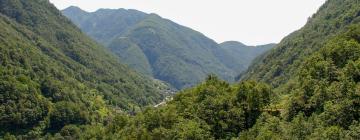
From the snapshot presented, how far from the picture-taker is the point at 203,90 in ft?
469

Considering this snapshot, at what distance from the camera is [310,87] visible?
373 ft

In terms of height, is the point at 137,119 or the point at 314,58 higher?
the point at 314,58

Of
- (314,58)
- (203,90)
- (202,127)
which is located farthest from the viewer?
(203,90)

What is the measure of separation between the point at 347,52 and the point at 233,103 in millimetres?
30850

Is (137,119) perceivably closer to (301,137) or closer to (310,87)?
(310,87)

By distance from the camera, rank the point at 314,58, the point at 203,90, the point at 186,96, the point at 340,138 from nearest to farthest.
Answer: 1. the point at 340,138
2. the point at 314,58
3. the point at 203,90
4. the point at 186,96

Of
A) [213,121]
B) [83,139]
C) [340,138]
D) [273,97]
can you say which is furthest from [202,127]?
[83,139]

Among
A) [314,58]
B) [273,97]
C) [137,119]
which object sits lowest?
[137,119]

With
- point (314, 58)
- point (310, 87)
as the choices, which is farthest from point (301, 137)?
point (314, 58)

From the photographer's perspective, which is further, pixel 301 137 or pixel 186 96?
pixel 186 96

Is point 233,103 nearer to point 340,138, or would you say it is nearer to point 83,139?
point 340,138

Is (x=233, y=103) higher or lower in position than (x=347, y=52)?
lower

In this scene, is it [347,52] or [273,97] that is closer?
[347,52]

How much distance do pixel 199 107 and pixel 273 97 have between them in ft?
64.5
